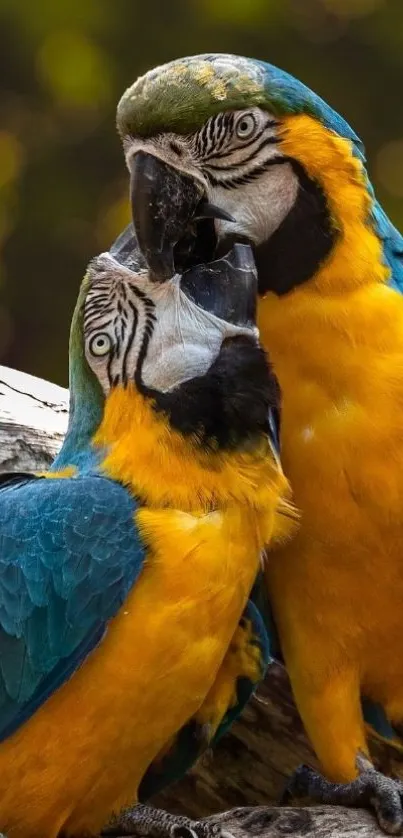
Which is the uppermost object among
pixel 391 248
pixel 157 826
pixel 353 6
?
pixel 353 6

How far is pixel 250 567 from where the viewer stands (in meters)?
1.83

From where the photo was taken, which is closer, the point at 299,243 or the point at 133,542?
the point at 133,542

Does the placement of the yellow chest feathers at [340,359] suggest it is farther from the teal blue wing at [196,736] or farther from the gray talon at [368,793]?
the gray talon at [368,793]

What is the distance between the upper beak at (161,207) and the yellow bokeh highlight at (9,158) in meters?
3.67

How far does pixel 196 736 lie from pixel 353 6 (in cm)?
431

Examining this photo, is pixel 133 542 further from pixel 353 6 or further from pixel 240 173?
pixel 353 6

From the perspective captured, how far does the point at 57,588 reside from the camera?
1747 mm

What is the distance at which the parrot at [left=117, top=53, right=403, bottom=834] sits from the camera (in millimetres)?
1921

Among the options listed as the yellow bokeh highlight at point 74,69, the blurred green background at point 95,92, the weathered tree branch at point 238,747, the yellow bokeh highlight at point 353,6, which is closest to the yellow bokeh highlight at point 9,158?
the blurred green background at point 95,92

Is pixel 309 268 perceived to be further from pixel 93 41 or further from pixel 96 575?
pixel 93 41

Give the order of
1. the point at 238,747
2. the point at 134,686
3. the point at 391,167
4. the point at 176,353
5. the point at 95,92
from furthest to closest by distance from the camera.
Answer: the point at 391,167 → the point at 95,92 → the point at 238,747 → the point at 176,353 → the point at 134,686

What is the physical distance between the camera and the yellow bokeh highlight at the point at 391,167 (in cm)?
547

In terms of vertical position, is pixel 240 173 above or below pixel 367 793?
above

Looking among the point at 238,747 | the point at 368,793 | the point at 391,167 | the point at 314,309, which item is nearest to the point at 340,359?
the point at 314,309
